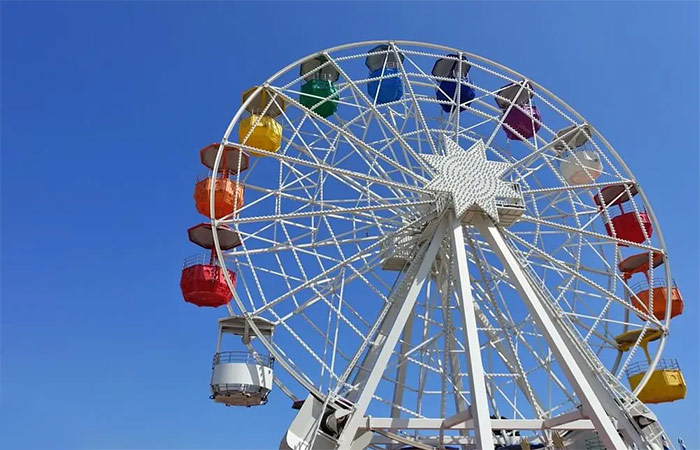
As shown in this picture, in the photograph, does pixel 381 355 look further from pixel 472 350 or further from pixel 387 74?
pixel 387 74

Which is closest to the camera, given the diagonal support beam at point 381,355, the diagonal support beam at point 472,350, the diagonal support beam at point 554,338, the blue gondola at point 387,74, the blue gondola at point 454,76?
the diagonal support beam at point 472,350

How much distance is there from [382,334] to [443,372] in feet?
6.76

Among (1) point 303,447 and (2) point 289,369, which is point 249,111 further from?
(1) point 303,447

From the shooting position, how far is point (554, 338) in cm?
982

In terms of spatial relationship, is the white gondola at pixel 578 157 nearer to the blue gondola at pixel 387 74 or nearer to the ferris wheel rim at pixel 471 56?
the ferris wheel rim at pixel 471 56

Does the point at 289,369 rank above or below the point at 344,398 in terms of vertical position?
above

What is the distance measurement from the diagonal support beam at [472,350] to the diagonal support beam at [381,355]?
0.53 m

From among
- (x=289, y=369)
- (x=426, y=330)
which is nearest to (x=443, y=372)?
(x=426, y=330)

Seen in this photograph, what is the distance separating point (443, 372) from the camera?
40.5 ft

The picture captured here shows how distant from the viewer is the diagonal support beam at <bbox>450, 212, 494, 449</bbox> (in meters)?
8.33

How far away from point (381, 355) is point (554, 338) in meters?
3.19

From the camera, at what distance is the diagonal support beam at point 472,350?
833 centimetres

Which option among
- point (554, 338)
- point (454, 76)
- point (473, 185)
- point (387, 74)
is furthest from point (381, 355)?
point (454, 76)

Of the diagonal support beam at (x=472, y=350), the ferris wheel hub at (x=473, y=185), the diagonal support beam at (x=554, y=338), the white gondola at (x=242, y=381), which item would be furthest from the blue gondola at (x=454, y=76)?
the white gondola at (x=242, y=381)
